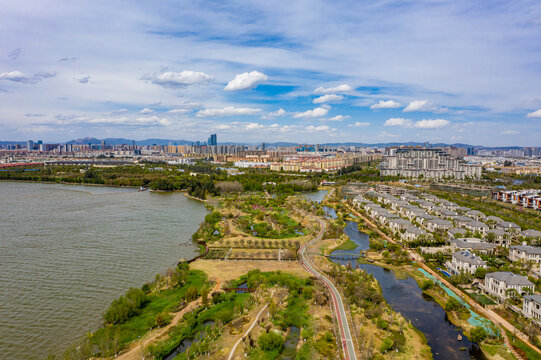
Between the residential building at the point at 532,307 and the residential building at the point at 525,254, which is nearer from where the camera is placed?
the residential building at the point at 532,307

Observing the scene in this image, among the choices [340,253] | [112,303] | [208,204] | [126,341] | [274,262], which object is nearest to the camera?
[126,341]

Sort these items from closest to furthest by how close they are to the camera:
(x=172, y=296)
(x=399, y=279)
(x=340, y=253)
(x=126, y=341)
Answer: (x=126, y=341) < (x=172, y=296) < (x=399, y=279) < (x=340, y=253)

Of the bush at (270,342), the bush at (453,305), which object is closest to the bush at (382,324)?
the bush at (453,305)

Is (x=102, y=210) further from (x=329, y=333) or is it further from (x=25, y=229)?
(x=329, y=333)

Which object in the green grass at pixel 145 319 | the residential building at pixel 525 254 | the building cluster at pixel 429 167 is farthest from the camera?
the building cluster at pixel 429 167

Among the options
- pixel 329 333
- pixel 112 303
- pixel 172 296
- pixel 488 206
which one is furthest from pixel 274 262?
pixel 488 206

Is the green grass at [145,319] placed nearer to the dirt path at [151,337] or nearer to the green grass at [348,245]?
the dirt path at [151,337]

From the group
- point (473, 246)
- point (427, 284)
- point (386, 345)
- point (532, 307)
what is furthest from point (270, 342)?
point (473, 246)
